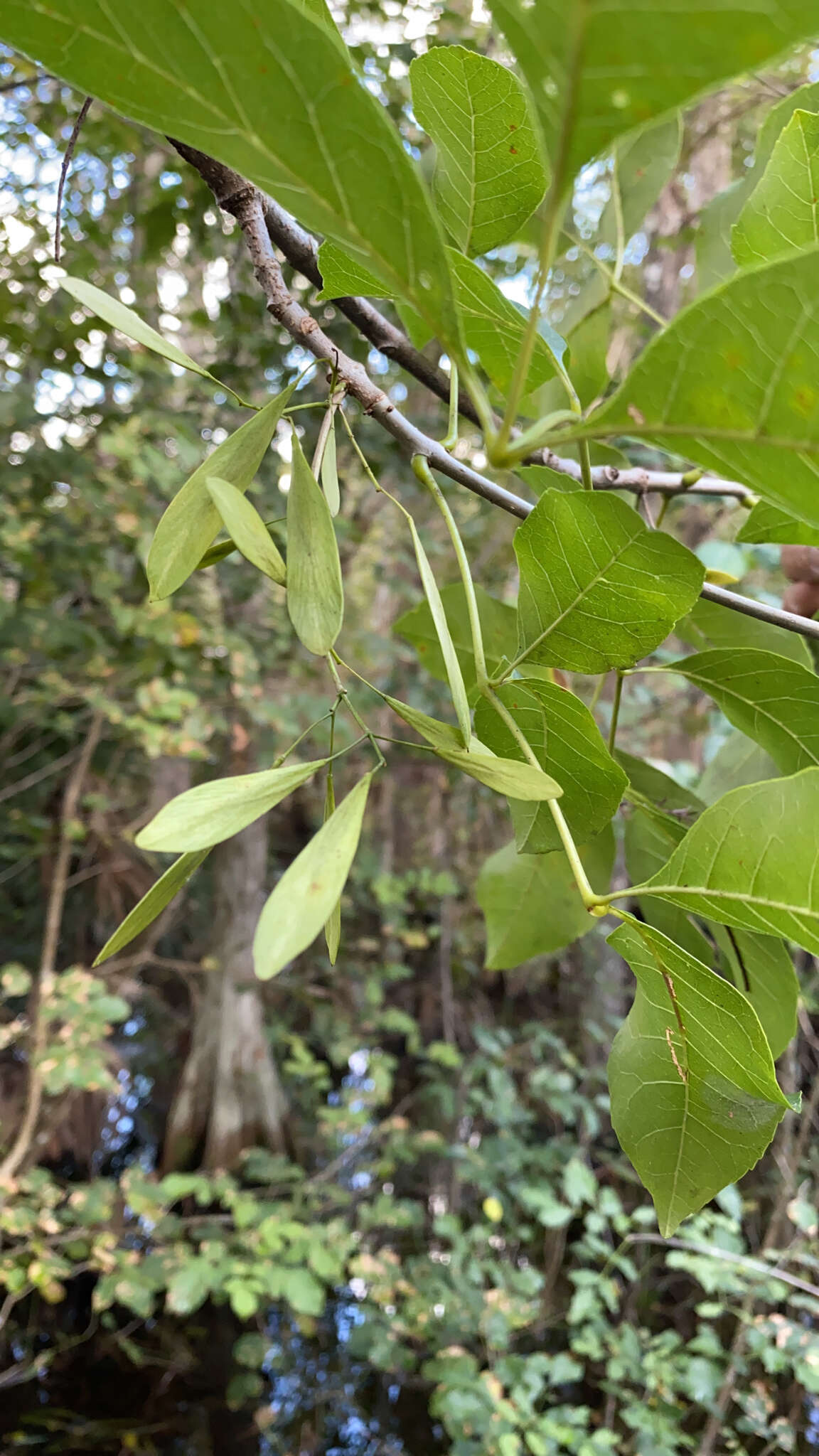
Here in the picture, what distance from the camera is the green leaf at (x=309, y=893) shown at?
17cm

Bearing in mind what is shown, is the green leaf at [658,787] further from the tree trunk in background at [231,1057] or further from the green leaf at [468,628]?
the tree trunk in background at [231,1057]

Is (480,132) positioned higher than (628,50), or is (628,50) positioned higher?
(480,132)

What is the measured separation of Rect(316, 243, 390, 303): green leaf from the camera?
0.29m

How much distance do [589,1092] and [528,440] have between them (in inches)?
93.3

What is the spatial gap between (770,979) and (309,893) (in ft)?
0.89

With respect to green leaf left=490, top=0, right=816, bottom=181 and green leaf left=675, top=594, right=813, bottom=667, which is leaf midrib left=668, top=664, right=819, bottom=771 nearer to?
green leaf left=675, top=594, right=813, bottom=667

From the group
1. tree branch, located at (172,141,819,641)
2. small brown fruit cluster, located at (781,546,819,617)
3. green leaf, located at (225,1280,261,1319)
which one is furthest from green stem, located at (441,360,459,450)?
green leaf, located at (225,1280,261,1319)

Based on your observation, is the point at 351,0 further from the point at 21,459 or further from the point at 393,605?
the point at 393,605

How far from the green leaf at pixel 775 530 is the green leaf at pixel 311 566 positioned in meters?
0.16

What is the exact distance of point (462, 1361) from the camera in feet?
4.64

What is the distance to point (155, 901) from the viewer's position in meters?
0.25

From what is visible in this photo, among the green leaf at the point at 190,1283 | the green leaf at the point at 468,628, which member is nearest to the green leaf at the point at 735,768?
the green leaf at the point at 468,628

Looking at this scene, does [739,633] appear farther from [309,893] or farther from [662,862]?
[309,893]

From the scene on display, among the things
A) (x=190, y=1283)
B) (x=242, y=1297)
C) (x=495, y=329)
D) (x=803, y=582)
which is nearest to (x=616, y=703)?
(x=495, y=329)
